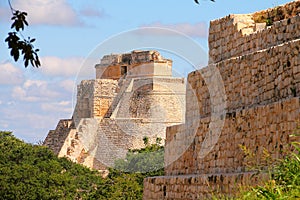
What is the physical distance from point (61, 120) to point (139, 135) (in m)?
7.06

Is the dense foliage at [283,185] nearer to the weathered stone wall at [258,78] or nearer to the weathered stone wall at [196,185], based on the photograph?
the weathered stone wall at [196,185]

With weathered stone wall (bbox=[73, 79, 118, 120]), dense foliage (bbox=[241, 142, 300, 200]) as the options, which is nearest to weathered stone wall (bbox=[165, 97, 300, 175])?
dense foliage (bbox=[241, 142, 300, 200])

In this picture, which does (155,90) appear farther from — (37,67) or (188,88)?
(37,67)

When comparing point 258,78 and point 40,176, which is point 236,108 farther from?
point 40,176

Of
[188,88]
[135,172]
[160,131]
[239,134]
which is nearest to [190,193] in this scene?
[239,134]

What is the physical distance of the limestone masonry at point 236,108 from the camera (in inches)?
560

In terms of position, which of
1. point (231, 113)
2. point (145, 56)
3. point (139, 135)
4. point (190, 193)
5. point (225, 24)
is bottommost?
point (190, 193)

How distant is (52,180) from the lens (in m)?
44.5

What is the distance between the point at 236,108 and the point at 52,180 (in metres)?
28.9

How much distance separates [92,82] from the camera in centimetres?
6456

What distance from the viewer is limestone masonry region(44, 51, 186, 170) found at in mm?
61062

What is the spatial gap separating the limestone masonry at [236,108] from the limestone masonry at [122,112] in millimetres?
40655

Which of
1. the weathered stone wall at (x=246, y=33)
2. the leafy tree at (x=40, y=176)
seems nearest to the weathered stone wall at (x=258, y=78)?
the weathered stone wall at (x=246, y=33)

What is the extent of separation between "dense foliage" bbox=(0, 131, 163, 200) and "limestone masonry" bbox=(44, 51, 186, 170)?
8.32 metres
